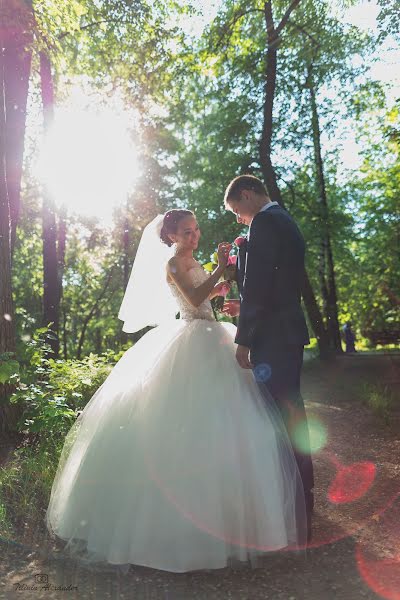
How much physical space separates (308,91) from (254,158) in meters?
2.45

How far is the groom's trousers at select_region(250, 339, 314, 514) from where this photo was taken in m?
3.36

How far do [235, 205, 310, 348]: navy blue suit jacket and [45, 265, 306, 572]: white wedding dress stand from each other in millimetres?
352

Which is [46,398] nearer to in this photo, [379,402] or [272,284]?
[272,284]

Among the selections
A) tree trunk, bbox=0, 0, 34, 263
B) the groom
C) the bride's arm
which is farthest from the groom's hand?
tree trunk, bbox=0, 0, 34, 263

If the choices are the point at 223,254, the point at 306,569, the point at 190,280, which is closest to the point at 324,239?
the point at 223,254

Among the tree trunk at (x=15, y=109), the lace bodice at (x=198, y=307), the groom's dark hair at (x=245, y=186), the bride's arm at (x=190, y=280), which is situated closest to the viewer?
the groom's dark hair at (x=245, y=186)

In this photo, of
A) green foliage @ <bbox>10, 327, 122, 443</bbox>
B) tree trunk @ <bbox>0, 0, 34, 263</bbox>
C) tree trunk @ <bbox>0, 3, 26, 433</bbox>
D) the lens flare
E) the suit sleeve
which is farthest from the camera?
tree trunk @ <bbox>0, 0, 34, 263</bbox>

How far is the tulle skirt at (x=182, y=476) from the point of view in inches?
111

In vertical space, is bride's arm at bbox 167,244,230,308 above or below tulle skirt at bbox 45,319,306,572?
above

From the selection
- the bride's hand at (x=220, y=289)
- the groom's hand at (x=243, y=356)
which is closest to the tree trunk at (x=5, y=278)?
the bride's hand at (x=220, y=289)

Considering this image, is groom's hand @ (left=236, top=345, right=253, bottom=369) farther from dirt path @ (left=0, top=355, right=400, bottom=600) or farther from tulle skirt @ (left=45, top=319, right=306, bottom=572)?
dirt path @ (left=0, top=355, right=400, bottom=600)

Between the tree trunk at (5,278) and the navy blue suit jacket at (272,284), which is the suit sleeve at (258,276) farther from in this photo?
the tree trunk at (5,278)

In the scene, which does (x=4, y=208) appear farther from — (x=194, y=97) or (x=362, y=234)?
(x=362, y=234)

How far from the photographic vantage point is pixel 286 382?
11.0 ft
